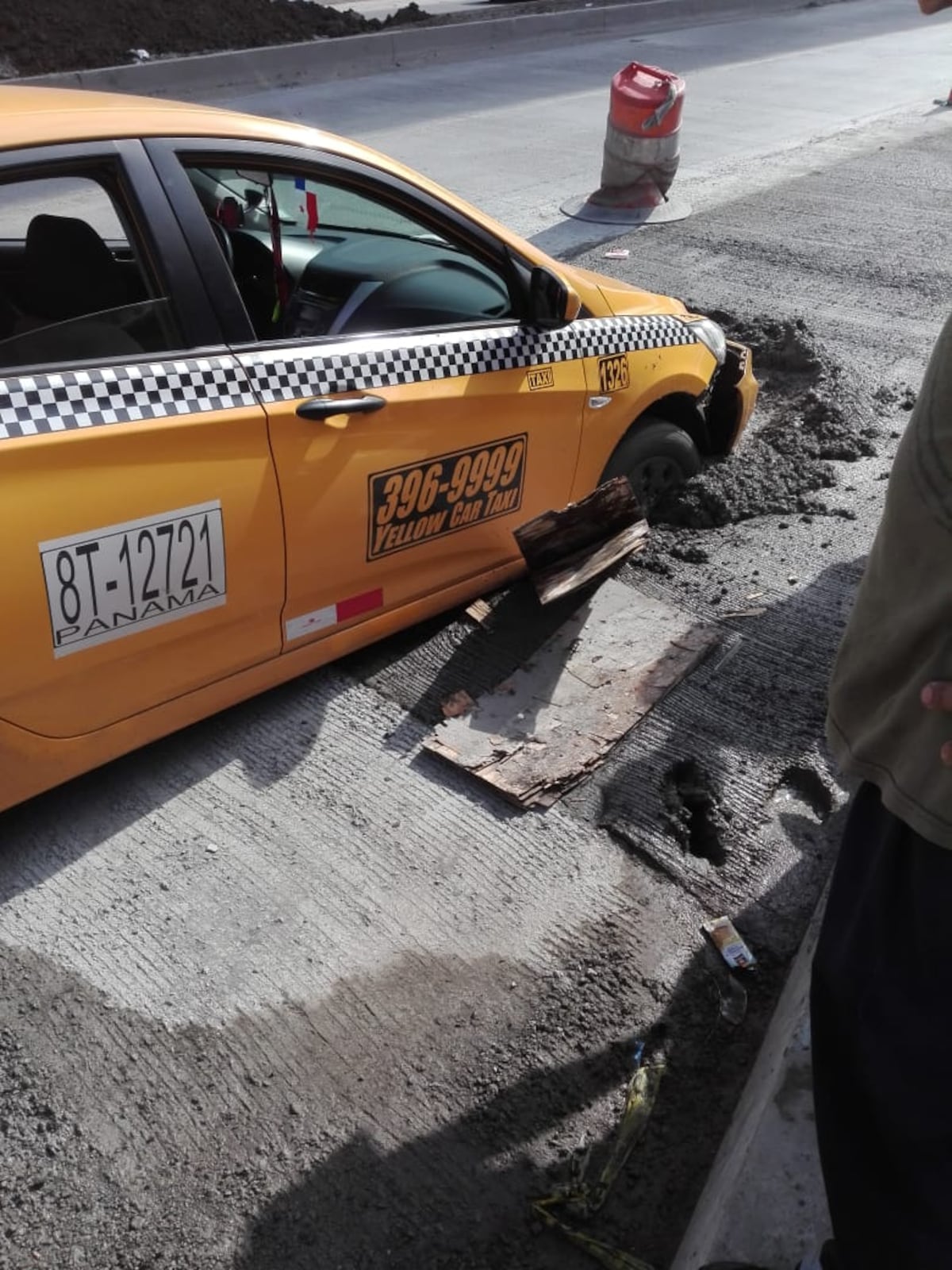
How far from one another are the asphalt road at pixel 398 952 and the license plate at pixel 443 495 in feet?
1.48

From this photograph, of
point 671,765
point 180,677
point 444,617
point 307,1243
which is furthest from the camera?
point 444,617

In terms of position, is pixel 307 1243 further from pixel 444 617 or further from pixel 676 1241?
pixel 444 617

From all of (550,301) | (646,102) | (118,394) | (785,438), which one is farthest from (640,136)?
(118,394)

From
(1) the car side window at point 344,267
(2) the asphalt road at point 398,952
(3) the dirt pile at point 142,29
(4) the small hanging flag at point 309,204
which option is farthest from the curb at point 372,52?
(2) the asphalt road at point 398,952

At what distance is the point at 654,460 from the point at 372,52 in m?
12.7

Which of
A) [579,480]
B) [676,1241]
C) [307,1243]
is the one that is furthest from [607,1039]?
[579,480]

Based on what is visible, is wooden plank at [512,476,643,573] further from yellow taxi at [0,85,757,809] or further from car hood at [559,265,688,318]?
car hood at [559,265,688,318]

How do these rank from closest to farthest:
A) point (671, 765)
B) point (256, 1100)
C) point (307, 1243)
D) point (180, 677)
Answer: point (307, 1243), point (256, 1100), point (180, 677), point (671, 765)

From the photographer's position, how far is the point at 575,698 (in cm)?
351

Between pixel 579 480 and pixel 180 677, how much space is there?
1.63m

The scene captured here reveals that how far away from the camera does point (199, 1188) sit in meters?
2.24

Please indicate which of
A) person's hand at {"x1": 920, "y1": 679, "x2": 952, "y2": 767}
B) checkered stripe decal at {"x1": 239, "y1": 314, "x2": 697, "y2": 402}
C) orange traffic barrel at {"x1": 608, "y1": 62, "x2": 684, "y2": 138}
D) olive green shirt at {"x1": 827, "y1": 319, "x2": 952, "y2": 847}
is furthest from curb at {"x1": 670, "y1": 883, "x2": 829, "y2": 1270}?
orange traffic barrel at {"x1": 608, "y1": 62, "x2": 684, "y2": 138}

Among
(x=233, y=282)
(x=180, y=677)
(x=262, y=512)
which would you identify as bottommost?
(x=180, y=677)

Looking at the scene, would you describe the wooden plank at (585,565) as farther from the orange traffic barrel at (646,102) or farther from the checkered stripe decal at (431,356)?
the orange traffic barrel at (646,102)
